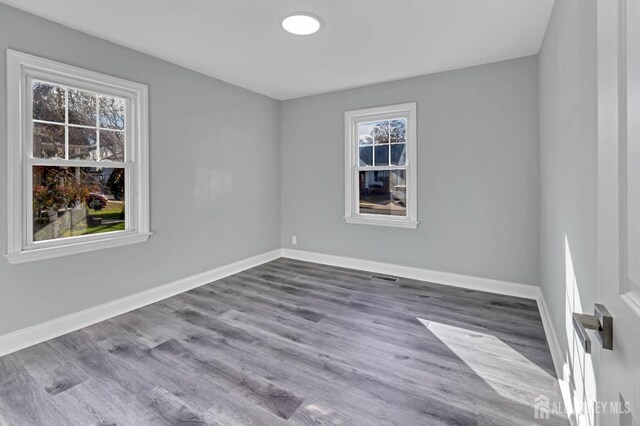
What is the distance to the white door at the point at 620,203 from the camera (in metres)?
0.60

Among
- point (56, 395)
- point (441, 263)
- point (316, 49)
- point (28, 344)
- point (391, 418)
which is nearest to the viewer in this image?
point (391, 418)

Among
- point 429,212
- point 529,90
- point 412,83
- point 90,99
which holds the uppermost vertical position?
point 412,83

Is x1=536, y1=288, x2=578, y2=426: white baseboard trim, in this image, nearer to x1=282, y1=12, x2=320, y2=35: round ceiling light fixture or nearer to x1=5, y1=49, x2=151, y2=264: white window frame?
x1=282, y1=12, x2=320, y2=35: round ceiling light fixture

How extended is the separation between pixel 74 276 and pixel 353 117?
3.75m

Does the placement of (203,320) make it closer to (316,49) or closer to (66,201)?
(66,201)

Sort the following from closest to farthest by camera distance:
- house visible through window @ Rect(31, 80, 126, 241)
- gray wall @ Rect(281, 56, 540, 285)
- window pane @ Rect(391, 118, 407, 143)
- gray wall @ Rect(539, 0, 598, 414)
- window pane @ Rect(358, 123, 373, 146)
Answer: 1. gray wall @ Rect(539, 0, 598, 414)
2. house visible through window @ Rect(31, 80, 126, 241)
3. gray wall @ Rect(281, 56, 540, 285)
4. window pane @ Rect(391, 118, 407, 143)
5. window pane @ Rect(358, 123, 373, 146)

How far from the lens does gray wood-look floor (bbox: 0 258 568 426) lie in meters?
1.79

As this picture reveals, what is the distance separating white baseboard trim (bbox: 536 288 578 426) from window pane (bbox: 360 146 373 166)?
265 centimetres

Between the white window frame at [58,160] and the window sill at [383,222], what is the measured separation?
8.75 ft

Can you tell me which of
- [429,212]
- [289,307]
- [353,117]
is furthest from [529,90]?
[289,307]

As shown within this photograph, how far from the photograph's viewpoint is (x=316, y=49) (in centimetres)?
321

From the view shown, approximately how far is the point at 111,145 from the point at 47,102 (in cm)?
59

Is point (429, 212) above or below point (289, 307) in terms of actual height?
above

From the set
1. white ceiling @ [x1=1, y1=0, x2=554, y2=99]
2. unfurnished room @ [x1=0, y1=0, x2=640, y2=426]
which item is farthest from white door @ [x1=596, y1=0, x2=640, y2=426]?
white ceiling @ [x1=1, y1=0, x2=554, y2=99]
